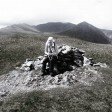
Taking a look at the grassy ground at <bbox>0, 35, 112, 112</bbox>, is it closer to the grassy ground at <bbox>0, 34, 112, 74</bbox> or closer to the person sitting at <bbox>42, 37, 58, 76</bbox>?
the person sitting at <bbox>42, 37, 58, 76</bbox>

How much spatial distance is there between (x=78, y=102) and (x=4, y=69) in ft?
47.5

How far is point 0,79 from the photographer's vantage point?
31391 mm

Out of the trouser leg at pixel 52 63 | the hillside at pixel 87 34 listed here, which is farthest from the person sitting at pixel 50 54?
the hillside at pixel 87 34

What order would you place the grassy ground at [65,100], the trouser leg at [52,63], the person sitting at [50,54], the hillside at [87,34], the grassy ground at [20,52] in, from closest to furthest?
the grassy ground at [65,100]
the person sitting at [50,54]
the trouser leg at [52,63]
the grassy ground at [20,52]
the hillside at [87,34]

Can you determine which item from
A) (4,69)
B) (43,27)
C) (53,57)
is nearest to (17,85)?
(53,57)

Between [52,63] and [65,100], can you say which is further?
[52,63]

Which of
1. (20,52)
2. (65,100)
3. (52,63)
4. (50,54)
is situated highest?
(50,54)

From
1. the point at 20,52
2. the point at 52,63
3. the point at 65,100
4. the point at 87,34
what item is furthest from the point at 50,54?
the point at 87,34

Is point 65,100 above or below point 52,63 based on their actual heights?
below

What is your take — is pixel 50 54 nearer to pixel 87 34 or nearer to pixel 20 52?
pixel 20 52

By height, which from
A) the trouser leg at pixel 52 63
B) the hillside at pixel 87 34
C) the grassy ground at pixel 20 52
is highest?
the trouser leg at pixel 52 63

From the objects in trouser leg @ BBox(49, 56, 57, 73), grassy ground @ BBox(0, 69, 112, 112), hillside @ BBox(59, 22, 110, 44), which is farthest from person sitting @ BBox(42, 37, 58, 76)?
hillside @ BBox(59, 22, 110, 44)

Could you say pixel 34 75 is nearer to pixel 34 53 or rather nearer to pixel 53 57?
pixel 53 57

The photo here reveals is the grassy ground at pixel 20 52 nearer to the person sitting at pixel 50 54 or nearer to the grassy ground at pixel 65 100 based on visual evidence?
the person sitting at pixel 50 54
